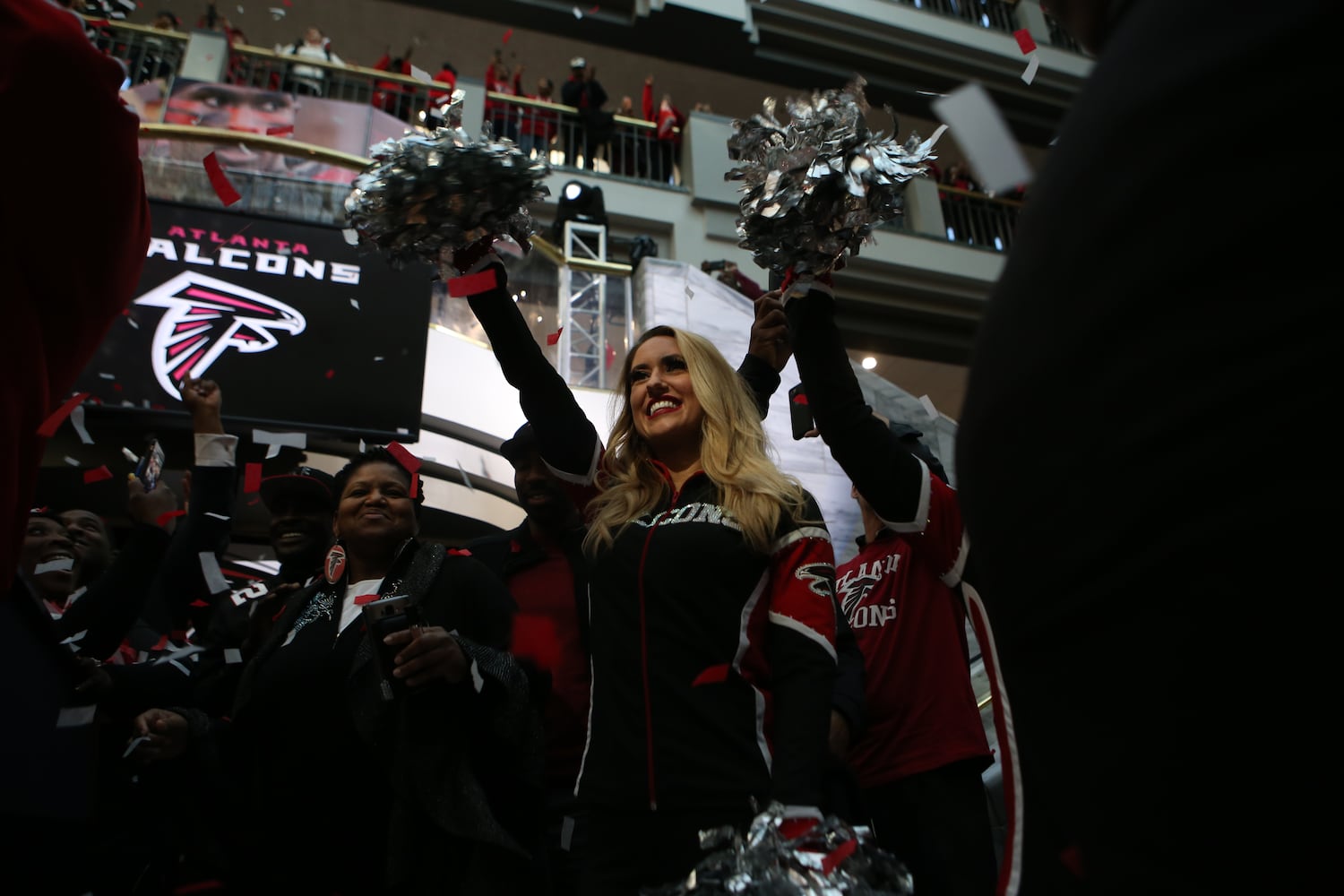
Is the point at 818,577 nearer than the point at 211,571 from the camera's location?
Yes

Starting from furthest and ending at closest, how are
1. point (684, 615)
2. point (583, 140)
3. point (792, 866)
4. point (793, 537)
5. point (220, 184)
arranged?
point (583, 140)
point (220, 184)
point (793, 537)
point (684, 615)
point (792, 866)

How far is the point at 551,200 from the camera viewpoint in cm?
931

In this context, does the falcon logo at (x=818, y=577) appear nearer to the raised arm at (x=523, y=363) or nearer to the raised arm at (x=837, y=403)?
the raised arm at (x=837, y=403)

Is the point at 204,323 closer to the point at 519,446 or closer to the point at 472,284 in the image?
the point at 519,446

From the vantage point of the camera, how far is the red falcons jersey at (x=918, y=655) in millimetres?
1861

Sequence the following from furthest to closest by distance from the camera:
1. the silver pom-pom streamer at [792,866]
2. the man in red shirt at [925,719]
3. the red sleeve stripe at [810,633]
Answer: the man in red shirt at [925,719] → the red sleeve stripe at [810,633] → the silver pom-pom streamer at [792,866]

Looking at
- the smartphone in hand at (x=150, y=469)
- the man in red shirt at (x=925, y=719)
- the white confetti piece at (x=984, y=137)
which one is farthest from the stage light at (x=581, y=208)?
the white confetti piece at (x=984, y=137)

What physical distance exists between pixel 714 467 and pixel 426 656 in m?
0.64

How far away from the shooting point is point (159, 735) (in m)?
2.24

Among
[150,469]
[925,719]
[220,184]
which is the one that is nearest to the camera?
[925,719]

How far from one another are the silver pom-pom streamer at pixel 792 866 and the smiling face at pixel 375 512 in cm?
133

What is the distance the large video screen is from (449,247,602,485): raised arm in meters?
3.34

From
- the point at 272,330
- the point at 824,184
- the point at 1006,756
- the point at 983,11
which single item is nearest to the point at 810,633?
the point at 1006,756

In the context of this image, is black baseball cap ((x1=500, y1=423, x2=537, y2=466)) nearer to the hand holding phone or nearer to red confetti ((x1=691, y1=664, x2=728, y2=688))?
the hand holding phone
